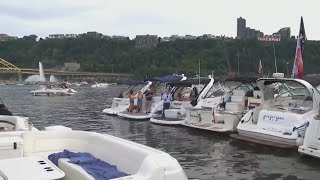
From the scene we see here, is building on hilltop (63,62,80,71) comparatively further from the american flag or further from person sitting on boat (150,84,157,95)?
the american flag

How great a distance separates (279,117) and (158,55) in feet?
343

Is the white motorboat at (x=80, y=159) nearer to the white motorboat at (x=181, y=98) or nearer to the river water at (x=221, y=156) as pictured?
the river water at (x=221, y=156)

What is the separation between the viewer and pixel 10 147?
5945 millimetres

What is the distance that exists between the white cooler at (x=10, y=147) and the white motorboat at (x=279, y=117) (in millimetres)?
9196

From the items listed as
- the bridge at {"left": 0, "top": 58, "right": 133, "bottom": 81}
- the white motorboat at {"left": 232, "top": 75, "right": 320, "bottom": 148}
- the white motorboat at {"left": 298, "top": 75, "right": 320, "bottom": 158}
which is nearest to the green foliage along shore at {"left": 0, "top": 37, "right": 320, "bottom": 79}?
the bridge at {"left": 0, "top": 58, "right": 133, "bottom": 81}

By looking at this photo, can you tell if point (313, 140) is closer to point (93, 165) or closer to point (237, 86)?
point (237, 86)

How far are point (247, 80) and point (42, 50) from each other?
160m

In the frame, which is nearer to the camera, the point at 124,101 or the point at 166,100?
the point at 166,100

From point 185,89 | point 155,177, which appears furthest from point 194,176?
point 185,89

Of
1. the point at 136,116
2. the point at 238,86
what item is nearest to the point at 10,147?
the point at 238,86

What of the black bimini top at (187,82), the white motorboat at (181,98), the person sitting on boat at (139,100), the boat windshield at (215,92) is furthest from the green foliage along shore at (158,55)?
the boat windshield at (215,92)

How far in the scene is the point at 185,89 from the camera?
26797 millimetres

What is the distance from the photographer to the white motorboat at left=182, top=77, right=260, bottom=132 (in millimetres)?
17594

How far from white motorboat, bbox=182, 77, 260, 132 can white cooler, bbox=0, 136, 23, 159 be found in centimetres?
1234
